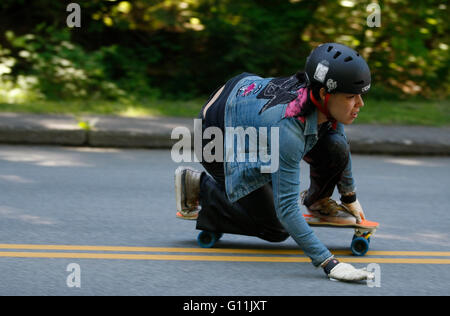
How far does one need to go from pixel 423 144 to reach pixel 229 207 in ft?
15.9

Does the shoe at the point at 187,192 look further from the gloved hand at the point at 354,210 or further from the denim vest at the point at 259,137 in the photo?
the gloved hand at the point at 354,210

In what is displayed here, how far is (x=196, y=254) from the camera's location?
15.9 ft

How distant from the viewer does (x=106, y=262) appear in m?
4.57

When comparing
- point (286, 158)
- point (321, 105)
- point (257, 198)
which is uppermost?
point (321, 105)

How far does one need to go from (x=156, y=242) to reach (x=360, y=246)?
1.31 m

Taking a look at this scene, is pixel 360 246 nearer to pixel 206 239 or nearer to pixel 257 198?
pixel 257 198

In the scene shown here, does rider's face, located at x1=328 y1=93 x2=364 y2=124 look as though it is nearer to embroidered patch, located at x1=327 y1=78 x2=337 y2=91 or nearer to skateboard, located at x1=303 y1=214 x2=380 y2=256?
embroidered patch, located at x1=327 y1=78 x2=337 y2=91

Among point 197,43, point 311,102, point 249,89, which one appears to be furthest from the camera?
point 197,43

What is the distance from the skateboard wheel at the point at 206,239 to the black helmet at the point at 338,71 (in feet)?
4.22

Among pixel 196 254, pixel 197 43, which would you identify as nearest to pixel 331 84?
pixel 196 254

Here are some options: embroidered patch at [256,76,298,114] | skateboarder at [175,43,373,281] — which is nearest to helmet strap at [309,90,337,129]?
skateboarder at [175,43,373,281]

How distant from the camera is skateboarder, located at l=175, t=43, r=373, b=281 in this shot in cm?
424

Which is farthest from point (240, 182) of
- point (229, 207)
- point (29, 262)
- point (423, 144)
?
point (423, 144)

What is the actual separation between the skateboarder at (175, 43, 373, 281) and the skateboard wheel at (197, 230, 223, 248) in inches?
4.8
